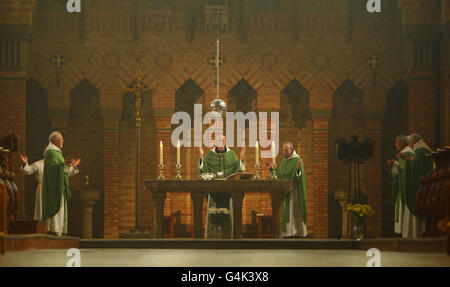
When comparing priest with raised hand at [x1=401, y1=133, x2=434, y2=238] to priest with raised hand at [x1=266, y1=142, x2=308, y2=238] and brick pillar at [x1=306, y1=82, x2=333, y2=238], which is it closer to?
priest with raised hand at [x1=266, y1=142, x2=308, y2=238]

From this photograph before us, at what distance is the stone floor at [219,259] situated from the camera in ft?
24.8

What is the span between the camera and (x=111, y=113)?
51.2 ft

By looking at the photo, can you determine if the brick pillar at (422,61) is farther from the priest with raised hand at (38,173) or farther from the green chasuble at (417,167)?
the priest with raised hand at (38,173)

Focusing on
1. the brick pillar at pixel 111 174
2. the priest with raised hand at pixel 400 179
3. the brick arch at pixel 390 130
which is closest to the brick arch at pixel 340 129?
the brick arch at pixel 390 130

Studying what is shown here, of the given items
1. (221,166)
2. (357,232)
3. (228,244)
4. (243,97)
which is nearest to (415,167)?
(357,232)

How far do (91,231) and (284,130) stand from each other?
416 cm

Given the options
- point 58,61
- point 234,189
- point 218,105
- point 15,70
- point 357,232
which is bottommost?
point 357,232

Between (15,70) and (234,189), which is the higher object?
(15,70)

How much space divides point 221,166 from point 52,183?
2692mm

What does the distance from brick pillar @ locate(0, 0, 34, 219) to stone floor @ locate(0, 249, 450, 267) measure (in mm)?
5975

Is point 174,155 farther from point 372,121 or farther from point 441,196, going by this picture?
point 441,196

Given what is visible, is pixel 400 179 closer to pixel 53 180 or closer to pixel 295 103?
pixel 295 103

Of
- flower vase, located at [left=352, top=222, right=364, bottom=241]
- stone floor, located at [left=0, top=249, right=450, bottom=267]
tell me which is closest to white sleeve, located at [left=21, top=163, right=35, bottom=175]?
stone floor, located at [left=0, top=249, right=450, bottom=267]

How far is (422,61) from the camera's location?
15055mm
